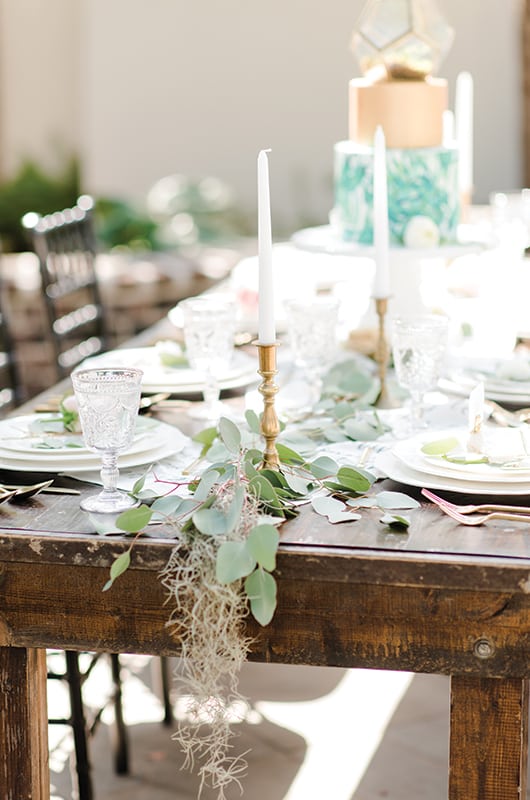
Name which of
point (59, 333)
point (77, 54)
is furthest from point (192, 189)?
point (59, 333)

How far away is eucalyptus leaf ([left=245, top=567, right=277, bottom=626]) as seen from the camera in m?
1.14

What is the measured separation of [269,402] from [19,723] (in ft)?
1.53

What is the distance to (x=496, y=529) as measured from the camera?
1245 millimetres

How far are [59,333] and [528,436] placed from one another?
134 centimetres

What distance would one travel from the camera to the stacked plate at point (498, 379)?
1780 millimetres

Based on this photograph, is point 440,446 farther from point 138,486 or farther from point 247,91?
point 247,91

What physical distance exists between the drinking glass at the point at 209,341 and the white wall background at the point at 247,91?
149 inches

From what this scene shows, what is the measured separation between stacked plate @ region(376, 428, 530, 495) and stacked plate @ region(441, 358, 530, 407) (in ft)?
1.00

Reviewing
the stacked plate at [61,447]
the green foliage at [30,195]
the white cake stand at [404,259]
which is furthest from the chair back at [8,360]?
the green foliage at [30,195]

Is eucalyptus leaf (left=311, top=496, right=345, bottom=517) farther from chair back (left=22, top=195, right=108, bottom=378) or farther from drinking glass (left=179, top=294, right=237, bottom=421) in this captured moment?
chair back (left=22, top=195, right=108, bottom=378)

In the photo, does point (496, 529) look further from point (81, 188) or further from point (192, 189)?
point (81, 188)

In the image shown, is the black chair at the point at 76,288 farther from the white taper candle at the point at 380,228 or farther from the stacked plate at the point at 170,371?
the white taper candle at the point at 380,228

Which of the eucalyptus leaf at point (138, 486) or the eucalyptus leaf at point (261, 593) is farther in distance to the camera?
the eucalyptus leaf at point (138, 486)

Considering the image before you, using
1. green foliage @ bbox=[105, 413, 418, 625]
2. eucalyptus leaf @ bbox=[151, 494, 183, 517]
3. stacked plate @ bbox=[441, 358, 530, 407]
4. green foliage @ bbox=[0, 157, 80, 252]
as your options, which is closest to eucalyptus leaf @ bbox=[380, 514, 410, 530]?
green foliage @ bbox=[105, 413, 418, 625]
